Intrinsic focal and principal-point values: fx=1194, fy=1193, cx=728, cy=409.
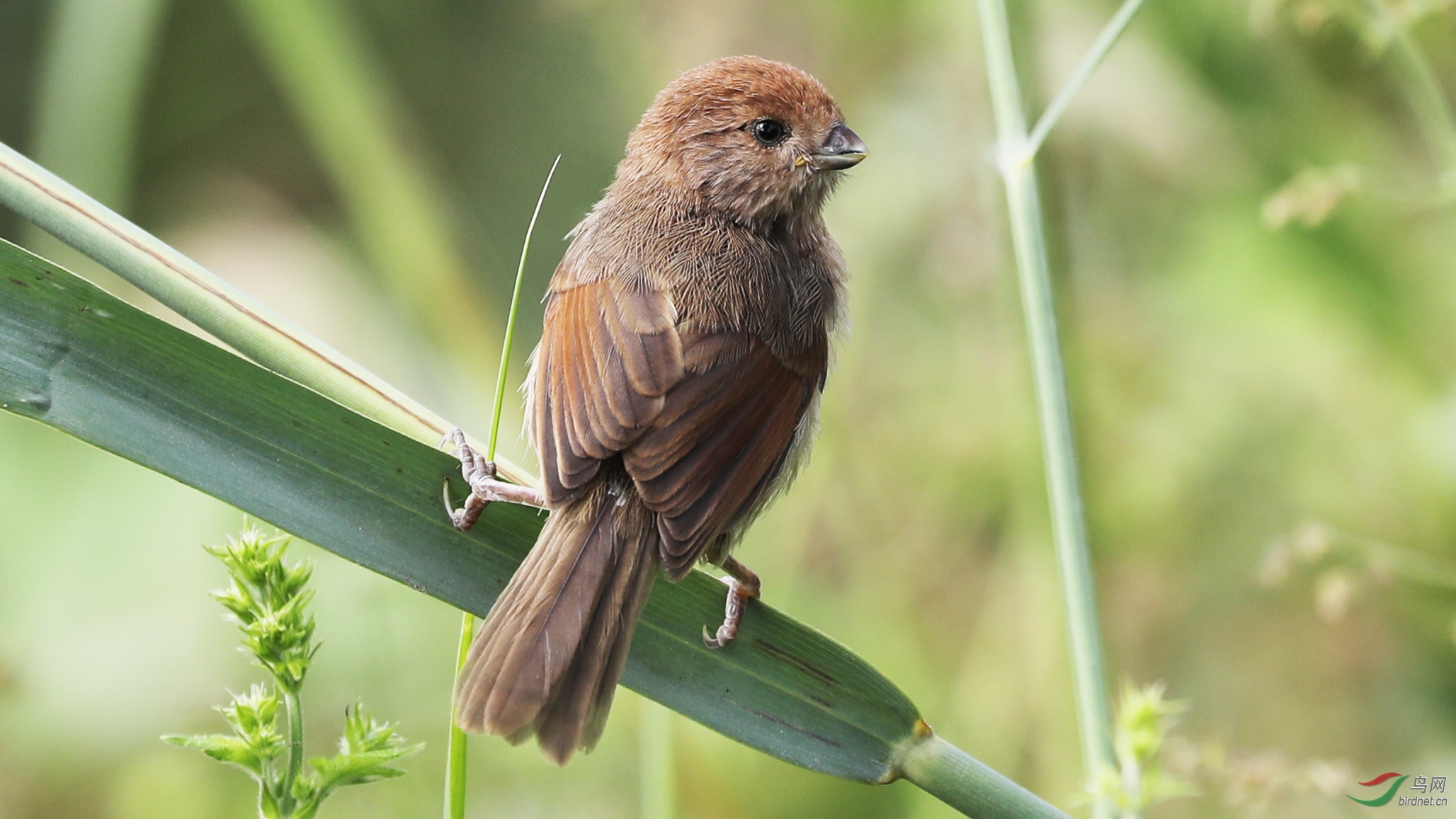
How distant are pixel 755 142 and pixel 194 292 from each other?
1.54 metres

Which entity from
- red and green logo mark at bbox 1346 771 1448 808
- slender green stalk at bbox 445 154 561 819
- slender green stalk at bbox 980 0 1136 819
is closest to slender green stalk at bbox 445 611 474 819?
slender green stalk at bbox 445 154 561 819

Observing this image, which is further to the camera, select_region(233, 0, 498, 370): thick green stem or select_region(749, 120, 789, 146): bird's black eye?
select_region(233, 0, 498, 370): thick green stem

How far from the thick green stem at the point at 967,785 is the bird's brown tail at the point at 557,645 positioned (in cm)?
46

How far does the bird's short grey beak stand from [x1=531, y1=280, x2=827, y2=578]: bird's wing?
58cm

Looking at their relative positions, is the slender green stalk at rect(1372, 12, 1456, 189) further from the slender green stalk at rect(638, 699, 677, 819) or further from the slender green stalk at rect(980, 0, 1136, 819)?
the slender green stalk at rect(638, 699, 677, 819)

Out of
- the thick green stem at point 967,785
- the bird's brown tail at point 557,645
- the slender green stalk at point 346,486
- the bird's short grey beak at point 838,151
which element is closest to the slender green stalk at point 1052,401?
the thick green stem at point 967,785

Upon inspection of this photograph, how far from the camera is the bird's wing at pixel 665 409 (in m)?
2.08

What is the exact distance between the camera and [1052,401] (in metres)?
1.89

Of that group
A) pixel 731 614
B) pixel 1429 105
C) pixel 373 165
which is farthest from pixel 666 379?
pixel 373 165

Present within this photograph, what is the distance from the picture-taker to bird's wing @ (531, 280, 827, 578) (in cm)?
208

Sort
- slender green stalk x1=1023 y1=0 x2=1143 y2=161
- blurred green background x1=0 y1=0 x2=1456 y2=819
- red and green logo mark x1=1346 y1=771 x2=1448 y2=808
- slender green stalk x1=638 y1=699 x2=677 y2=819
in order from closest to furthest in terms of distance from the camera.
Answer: slender green stalk x1=1023 y1=0 x2=1143 y2=161, slender green stalk x1=638 y1=699 x2=677 y2=819, red and green logo mark x1=1346 y1=771 x2=1448 y2=808, blurred green background x1=0 y1=0 x2=1456 y2=819

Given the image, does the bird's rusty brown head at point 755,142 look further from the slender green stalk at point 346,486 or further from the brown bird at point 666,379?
the slender green stalk at point 346,486

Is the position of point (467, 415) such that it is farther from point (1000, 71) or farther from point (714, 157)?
point (1000, 71)

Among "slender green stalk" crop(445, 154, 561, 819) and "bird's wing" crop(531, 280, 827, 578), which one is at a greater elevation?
"bird's wing" crop(531, 280, 827, 578)
